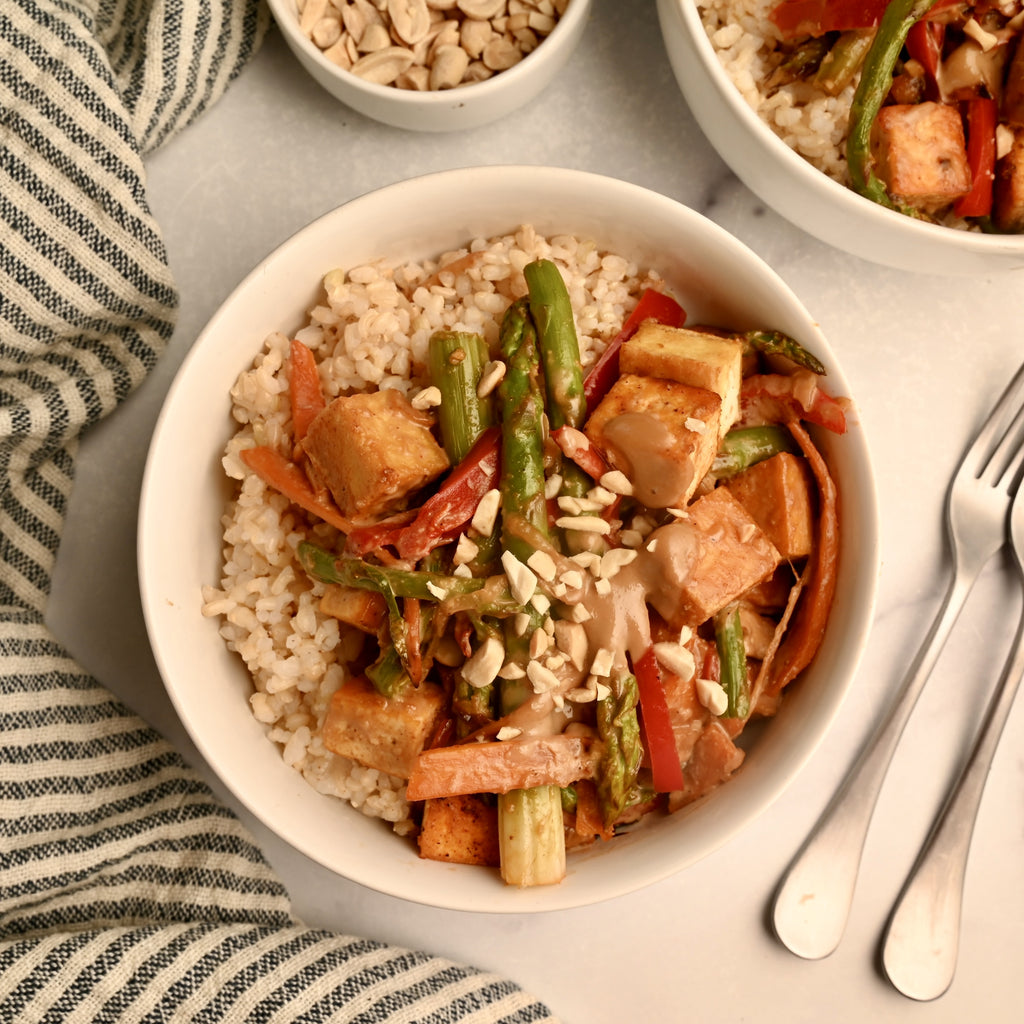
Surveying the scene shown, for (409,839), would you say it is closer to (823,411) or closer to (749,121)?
(823,411)

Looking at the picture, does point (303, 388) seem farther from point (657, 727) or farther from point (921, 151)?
point (921, 151)

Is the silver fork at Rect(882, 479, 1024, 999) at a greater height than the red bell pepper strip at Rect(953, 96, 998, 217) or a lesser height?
lesser

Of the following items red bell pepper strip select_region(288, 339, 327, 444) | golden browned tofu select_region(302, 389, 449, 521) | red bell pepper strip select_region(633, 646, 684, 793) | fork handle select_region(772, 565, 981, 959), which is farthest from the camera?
fork handle select_region(772, 565, 981, 959)

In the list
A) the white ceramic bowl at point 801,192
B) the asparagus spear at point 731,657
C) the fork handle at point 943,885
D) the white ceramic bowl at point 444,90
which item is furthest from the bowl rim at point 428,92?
the fork handle at point 943,885

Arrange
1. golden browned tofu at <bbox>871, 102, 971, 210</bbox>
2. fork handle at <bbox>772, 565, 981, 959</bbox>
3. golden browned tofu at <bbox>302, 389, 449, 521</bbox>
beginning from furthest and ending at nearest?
fork handle at <bbox>772, 565, 981, 959</bbox>, golden browned tofu at <bbox>871, 102, 971, 210</bbox>, golden browned tofu at <bbox>302, 389, 449, 521</bbox>

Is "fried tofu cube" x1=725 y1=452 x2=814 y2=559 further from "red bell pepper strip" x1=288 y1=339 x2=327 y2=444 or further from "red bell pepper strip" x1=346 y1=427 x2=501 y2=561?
"red bell pepper strip" x1=288 y1=339 x2=327 y2=444

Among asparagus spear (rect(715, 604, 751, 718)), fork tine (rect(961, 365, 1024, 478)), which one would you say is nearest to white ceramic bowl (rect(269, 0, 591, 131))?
asparagus spear (rect(715, 604, 751, 718))

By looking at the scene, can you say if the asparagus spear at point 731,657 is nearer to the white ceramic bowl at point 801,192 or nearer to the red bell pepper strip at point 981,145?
the white ceramic bowl at point 801,192
